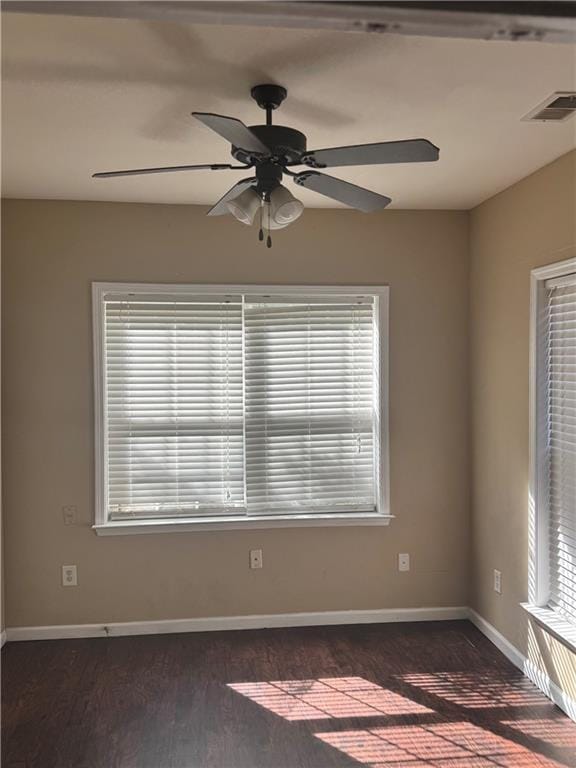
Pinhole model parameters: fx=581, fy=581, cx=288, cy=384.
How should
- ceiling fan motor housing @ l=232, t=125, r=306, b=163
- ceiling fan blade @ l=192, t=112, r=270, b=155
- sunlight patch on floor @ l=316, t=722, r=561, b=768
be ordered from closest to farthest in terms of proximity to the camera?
ceiling fan blade @ l=192, t=112, r=270, b=155
ceiling fan motor housing @ l=232, t=125, r=306, b=163
sunlight patch on floor @ l=316, t=722, r=561, b=768

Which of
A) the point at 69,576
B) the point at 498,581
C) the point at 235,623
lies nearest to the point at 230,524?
the point at 235,623

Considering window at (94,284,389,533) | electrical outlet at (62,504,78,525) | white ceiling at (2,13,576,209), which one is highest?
Result: white ceiling at (2,13,576,209)

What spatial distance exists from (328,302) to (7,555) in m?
2.49

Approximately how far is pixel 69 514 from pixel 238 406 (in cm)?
121

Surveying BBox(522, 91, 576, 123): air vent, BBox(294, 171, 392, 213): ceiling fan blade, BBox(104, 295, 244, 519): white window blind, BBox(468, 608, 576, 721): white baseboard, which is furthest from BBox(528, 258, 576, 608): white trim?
BBox(104, 295, 244, 519): white window blind

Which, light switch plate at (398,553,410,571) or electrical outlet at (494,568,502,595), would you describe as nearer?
electrical outlet at (494,568,502,595)

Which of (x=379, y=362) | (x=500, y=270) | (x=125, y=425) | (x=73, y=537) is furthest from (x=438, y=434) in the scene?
(x=73, y=537)

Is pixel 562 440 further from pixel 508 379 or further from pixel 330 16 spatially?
pixel 330 16

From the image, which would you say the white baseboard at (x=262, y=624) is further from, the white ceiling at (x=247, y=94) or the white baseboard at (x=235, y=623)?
the white ceiling at (x=247, y=94)

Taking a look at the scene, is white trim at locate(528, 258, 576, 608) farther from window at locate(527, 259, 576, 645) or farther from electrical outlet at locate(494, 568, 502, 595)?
electrical outlet at locate(494, 568, 502, 595)

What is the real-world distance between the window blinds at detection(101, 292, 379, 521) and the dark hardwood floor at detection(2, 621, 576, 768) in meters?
0.81

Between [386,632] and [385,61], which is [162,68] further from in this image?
[386,632]

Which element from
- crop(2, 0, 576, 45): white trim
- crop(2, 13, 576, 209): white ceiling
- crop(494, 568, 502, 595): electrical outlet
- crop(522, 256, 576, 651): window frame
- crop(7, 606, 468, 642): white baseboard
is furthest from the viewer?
crop(7, 606, 468, 642): white baseboard

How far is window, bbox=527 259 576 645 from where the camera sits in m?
2.88
